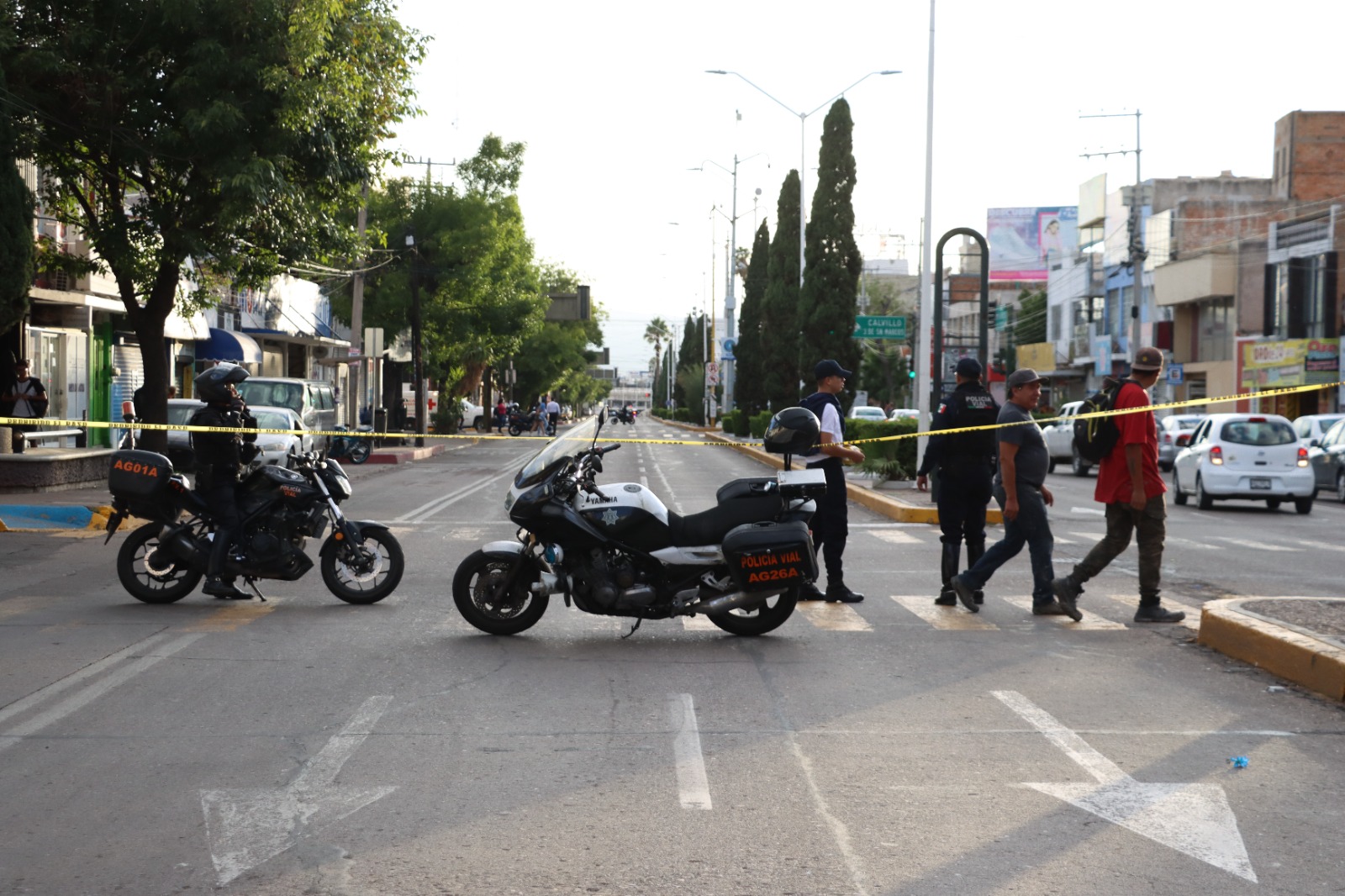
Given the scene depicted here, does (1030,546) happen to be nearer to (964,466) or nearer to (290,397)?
(964,466)

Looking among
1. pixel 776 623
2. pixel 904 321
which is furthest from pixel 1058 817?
pixel 904 321

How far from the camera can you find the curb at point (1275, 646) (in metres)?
7.94

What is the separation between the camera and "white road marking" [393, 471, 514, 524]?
19.8 metres

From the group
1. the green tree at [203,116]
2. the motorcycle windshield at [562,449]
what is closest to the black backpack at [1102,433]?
the motorcycle windshield at [562,449]

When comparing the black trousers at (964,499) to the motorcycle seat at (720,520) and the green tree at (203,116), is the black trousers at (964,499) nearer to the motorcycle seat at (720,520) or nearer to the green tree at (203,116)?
the motorcycle seat at (720,520)

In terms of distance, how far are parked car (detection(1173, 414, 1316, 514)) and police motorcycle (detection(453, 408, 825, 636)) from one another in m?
16.5

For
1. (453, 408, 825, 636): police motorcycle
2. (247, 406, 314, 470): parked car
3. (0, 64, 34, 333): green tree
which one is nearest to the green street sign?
(247, 406, 314, 470): parked car

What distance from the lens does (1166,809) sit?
5.63 meters

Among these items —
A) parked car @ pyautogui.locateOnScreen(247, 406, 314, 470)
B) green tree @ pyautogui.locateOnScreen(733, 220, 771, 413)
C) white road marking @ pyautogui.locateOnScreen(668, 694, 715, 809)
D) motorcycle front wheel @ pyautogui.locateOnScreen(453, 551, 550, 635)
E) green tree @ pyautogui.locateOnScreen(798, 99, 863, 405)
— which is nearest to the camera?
white road marking @ pyautogui.locateOnScreen(668, 694, 715, 809)

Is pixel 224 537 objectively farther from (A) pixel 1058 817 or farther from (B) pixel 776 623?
(A) pixel 1058 817

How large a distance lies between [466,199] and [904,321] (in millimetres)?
23105

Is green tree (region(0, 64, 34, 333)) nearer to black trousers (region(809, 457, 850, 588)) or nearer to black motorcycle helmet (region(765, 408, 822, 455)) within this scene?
black trousers (region(809, 457, 850, 588))

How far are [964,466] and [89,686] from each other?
21.0ft

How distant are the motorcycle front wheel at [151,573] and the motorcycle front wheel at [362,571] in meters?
1.00
